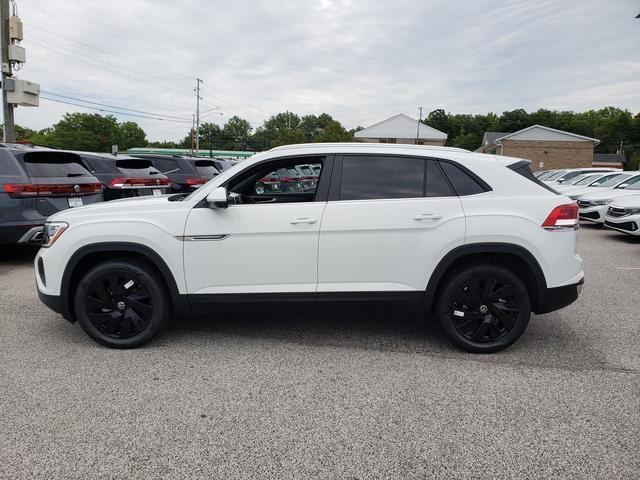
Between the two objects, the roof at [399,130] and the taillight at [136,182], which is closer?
the taillight at [136,182]

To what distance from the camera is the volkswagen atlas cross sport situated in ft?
12.2

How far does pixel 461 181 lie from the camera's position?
384 centimetres

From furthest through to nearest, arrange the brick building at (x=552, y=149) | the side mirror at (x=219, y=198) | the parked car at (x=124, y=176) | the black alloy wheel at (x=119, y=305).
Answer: the brick building at (x=552, y=149)
the parked car at (x=124, y=176)
the black alloy wheel at (x=119, y=305)
the side mirror at (x=219, y=198)

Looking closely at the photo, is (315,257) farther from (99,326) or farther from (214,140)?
(214,140)

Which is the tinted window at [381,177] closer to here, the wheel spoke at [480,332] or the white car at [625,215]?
the wheel spoke at [480,332]

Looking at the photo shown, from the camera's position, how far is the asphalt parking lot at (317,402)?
8.06 ft

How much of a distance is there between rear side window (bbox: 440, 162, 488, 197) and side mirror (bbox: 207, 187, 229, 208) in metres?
1.82

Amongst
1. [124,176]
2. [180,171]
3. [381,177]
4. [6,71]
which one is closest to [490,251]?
[381,177]

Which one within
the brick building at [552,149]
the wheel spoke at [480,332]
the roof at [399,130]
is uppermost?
the roof at [399,130]

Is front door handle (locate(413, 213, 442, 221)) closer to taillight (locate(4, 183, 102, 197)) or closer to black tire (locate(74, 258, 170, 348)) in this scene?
black tire (locate(74, 258, 170, 348))

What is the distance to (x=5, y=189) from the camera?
21.2 feet

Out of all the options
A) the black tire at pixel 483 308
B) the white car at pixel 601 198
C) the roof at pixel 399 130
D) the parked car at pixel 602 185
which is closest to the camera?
the black tire at pixel 483 308

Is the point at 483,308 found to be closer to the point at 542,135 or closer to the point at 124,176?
the point at 124,176

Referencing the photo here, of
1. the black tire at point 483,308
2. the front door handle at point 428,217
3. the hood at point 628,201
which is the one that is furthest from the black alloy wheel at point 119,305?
the hood at point 628,201
